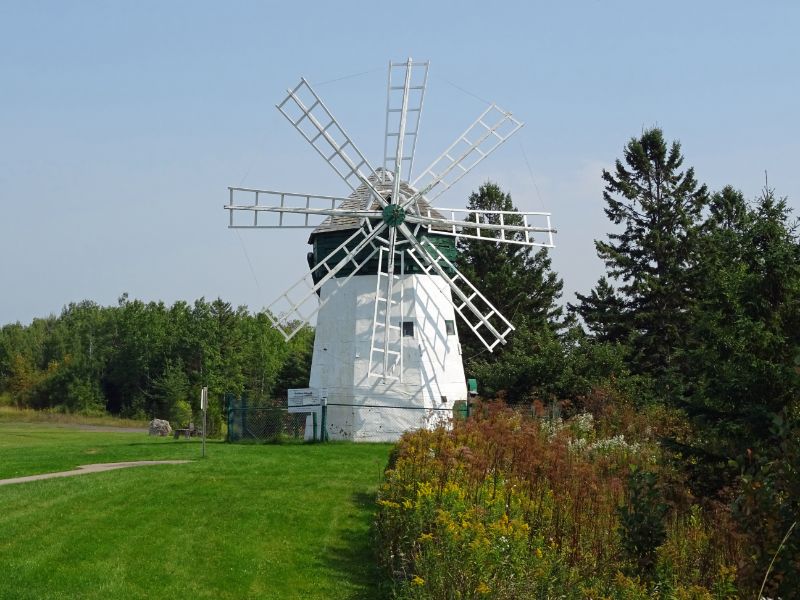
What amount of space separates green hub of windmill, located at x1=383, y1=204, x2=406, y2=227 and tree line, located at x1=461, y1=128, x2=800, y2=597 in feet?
24.1

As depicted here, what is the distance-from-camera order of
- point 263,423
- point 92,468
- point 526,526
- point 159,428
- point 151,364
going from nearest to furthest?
point 526,526 → point 92,468 → point 263,423 → point 159,428 → point 151,364

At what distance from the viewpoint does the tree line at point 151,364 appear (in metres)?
77.8

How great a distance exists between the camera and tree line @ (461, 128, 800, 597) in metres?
Answer: 8.73

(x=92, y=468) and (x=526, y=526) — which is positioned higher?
(x=92, y=468)

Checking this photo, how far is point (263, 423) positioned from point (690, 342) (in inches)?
758

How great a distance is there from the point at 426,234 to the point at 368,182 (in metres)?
2.65

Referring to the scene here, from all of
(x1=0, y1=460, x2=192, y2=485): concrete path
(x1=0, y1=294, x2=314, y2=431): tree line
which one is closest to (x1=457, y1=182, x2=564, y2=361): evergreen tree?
(x1=0, y1=294, x2=314, y2=431): tree line

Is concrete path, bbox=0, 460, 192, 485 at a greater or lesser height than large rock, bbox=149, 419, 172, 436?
lesser

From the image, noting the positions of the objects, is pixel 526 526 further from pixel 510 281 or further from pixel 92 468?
pixel 510 281

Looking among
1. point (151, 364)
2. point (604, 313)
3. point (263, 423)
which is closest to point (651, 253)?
point (604, 313)

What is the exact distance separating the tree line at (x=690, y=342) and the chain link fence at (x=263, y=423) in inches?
337

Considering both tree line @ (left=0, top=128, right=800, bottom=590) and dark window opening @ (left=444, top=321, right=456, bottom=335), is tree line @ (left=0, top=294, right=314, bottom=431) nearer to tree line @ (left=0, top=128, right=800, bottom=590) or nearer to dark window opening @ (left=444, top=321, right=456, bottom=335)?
tree line @ (left=0, top=128, right=800, bottom=590)

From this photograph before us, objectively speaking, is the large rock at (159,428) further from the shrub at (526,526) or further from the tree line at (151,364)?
the shrub at (526,526)

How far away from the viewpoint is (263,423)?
34812 mm
